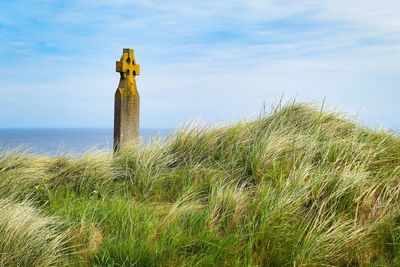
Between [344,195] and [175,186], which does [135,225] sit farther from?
[344,195]

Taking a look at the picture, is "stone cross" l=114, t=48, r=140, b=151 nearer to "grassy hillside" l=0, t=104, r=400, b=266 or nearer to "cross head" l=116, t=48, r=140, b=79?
"cross head" l=116, t=48, r=140, b=79

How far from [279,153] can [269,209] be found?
1.92 m

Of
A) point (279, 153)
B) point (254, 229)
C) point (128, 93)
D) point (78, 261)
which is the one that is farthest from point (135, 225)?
point (128, 93)

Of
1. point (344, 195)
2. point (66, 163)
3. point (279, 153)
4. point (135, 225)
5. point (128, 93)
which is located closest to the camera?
point (135, 225)

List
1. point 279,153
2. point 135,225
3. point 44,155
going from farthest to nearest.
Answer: point 44,155 → point 279,153 → point 135,225

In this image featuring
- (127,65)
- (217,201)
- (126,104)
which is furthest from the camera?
(127,65)

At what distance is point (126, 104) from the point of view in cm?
886

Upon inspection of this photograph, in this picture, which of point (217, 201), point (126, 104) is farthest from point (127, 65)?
point (217, 201)

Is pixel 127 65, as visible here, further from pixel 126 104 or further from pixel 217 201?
pixel 217 201

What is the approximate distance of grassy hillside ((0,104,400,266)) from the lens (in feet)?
14.1

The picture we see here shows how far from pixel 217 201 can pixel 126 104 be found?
423 cm

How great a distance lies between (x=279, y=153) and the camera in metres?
6.62

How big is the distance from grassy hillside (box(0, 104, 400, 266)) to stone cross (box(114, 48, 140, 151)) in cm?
138

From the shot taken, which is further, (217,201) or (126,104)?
(126,104)
